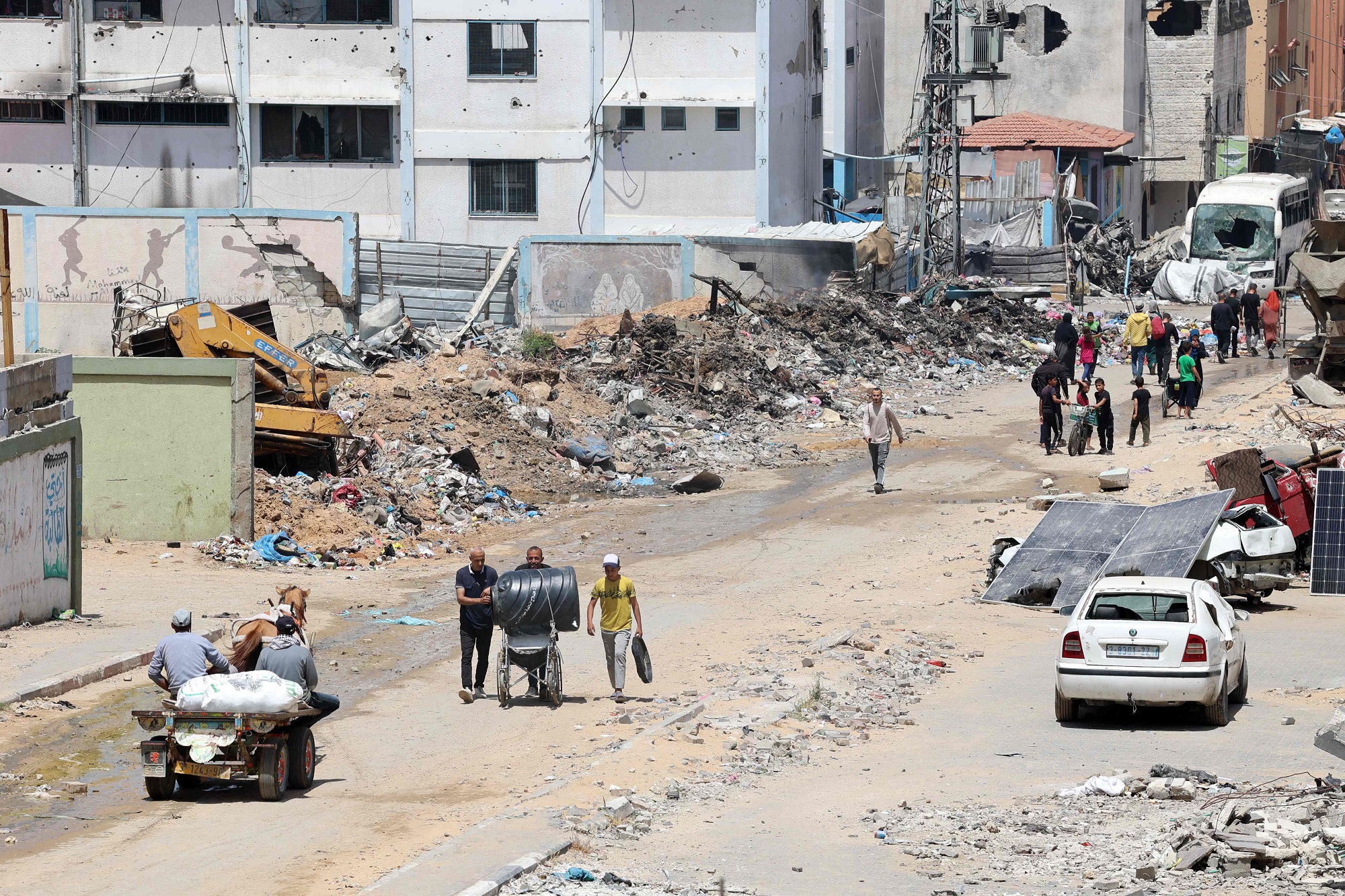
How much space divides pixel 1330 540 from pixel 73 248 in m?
25.7

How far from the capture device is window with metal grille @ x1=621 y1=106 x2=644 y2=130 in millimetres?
42500

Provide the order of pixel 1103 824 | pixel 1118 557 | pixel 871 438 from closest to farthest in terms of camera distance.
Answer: pixel 1103 824
pixel 1118 557
pixel 871 438

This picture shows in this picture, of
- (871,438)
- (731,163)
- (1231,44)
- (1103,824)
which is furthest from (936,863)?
(1231,44)

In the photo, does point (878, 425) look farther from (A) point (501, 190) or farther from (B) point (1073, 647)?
(A) point (501, 190)

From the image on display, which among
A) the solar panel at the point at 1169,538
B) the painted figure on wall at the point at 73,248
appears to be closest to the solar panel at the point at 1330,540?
the solar panel at the point at 1169,538

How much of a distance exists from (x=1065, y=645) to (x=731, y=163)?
3039 centimetres

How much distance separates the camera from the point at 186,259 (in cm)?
3556

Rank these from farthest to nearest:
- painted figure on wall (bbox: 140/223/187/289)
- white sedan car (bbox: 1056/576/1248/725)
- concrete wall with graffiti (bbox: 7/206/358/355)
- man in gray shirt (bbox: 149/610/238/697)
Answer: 1. painted figure on wall (bbox: 140/223/187/289)
2. concrete wall with graffiti (bbox: 7/206/358/355)
3. white sedan car (bbox: 1056/576/1248/725)
4. man in gray shirt (bbox: 149/610/238/697)

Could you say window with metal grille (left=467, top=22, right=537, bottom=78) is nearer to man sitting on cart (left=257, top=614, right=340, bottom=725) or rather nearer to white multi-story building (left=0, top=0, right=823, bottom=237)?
white multi-story building (left=0, top=0, right=823, bottom=237)

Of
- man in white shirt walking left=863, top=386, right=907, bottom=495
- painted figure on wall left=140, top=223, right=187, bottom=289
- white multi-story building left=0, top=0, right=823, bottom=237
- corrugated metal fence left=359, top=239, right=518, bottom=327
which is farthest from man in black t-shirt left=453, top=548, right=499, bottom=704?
white multi-story building left=0, top=0, right=823, bottom=237

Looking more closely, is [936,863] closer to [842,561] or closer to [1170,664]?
[1170,664]

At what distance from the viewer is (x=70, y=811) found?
11.6 meters

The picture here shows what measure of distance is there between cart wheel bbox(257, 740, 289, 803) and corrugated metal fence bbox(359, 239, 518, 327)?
83.5ft

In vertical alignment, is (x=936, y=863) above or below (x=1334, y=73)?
below
